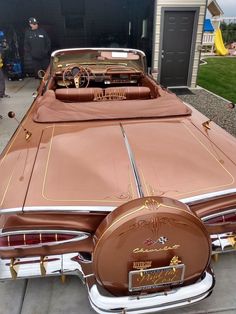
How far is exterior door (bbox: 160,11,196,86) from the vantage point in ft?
22.4

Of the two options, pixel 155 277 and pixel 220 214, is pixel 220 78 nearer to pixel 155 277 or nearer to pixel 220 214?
pixel 220 214

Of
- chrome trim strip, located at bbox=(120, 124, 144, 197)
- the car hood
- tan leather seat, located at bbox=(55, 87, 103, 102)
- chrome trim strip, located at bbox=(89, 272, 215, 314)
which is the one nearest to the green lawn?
tan leather seat, located at bbox=(55, 87, 103, 102)

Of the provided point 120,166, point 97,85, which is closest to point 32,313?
point 120,166

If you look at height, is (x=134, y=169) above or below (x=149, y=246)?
above

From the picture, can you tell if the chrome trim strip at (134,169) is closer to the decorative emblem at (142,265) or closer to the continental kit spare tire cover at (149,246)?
the continental kit spare tire cover at (149,246)

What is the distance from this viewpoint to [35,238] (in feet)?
4.91

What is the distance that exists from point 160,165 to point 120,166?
25 centimetres

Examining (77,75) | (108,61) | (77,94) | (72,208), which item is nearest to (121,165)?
(72,208)

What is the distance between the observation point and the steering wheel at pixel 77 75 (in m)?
3.88

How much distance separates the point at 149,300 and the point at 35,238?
2.18ft

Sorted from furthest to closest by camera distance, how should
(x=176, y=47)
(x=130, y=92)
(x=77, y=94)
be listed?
(x=176, y=47), (x=130, y=92), (x=77, y=94)

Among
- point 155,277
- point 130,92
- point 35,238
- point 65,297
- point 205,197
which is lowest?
point 65,297

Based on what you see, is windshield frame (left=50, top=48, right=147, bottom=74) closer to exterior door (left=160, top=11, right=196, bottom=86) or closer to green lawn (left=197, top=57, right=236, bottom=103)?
exterior door (left=160, top=11, right=196, bottom=86)

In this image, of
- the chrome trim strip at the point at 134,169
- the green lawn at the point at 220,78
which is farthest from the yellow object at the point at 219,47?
the chrome trim strip at the point at 134,169
